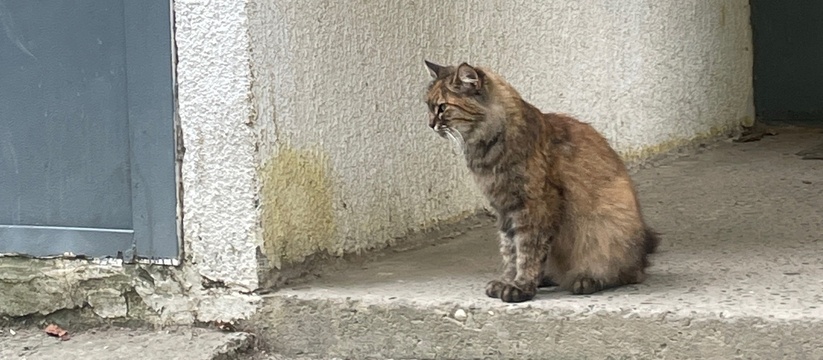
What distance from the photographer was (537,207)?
3195 millimetres

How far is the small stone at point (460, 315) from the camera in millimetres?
3129

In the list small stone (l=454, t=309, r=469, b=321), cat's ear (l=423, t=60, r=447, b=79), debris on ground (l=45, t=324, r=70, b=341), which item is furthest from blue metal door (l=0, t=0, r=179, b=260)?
small stone (l=454, t=309, r=469, b=321)

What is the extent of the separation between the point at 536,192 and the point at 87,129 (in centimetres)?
154

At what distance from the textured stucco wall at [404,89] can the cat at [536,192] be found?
49cm

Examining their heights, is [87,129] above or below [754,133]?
above

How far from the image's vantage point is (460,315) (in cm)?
313

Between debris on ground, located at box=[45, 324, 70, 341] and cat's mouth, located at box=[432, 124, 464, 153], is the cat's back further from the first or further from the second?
debris on ground, located at box=[45, 324, 70, 341]

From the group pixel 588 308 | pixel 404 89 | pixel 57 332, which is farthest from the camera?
pixel 404 89

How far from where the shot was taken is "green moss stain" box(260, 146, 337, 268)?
3357 mm

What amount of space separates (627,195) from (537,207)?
334 millimetres

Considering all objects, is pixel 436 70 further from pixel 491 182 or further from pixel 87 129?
pixel 87 129

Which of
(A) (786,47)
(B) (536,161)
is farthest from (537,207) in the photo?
(A) (786,47)

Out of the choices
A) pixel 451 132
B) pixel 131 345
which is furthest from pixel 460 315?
pixel 131 345

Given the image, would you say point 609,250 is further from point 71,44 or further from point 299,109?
point 71,44
